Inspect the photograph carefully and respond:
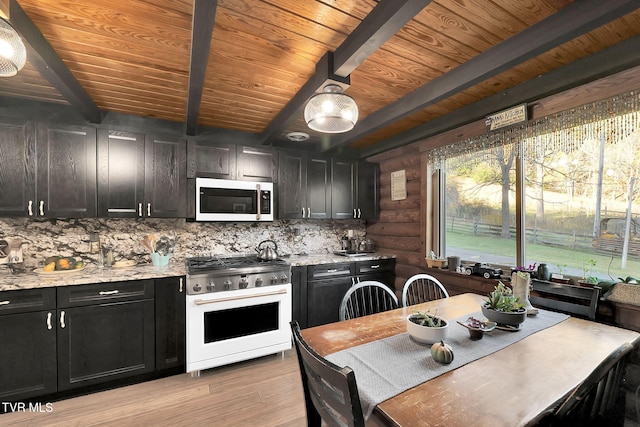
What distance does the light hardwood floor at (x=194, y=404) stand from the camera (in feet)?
6.17

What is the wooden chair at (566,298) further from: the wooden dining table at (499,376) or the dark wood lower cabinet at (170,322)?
the dark wood lower cabinet at (170,322)

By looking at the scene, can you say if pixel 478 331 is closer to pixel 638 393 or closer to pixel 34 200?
pixel 638 393

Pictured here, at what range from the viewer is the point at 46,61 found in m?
1.54

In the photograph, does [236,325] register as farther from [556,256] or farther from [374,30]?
[556,256]

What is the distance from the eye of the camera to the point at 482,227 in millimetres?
2777

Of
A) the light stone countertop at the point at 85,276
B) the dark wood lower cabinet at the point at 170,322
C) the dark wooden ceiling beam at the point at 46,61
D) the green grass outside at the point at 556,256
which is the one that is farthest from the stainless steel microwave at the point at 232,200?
the green grass outside at the point at 556,256

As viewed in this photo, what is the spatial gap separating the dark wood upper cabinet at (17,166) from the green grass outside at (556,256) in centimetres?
403

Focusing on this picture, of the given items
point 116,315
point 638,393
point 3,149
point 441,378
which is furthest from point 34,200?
point 638,393

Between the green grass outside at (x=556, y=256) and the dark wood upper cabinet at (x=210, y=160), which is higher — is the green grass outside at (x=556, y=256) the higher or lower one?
the lower one

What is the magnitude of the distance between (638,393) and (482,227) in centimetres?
149

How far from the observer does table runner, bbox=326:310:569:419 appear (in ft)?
3.19

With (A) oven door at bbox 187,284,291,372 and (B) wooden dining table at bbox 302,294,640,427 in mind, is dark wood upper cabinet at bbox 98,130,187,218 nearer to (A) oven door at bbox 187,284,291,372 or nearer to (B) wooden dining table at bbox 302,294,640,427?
(A) oven door at bbox 187,284,291,372

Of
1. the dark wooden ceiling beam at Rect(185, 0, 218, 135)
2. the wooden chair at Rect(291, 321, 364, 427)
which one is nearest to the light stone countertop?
the dark wooden ceiling beam at Rect(185, 0, 218, 135)

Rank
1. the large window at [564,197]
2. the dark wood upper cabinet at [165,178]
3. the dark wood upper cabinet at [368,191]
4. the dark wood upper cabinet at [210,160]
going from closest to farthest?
1. the large window at [564,197]
2. the dark wood upper cabinet at [165,178]
3. the dark wood upper cabinet at [210,160]
4. the dark wood upper cabinet at [368,191]
